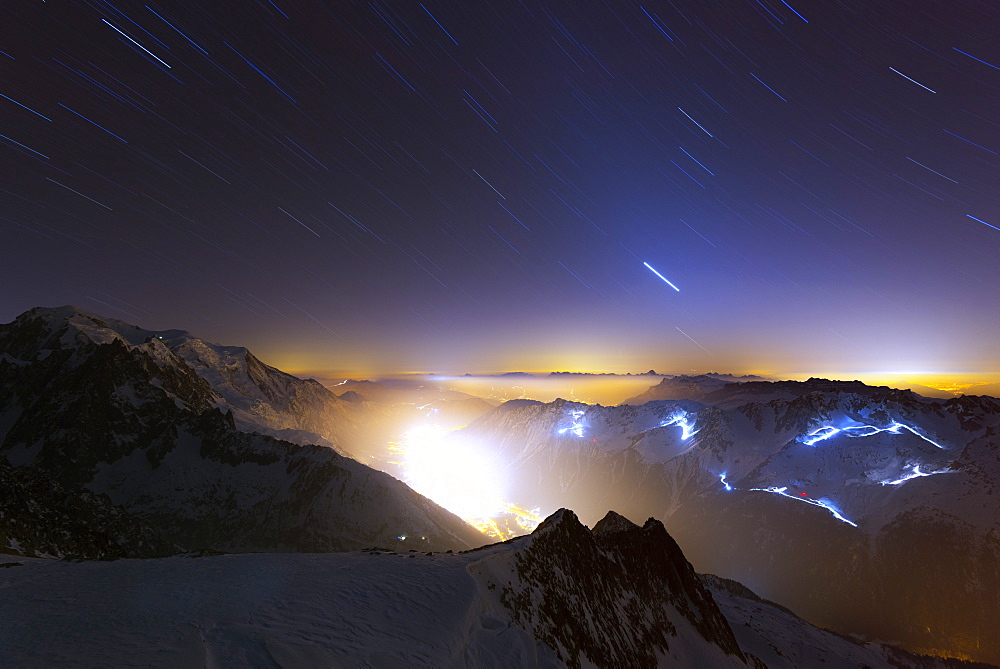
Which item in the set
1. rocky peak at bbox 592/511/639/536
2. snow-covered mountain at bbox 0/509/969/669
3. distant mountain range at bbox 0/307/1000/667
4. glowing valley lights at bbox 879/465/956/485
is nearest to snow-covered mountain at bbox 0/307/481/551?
distant mountain range at bbox 0/307/1000/667

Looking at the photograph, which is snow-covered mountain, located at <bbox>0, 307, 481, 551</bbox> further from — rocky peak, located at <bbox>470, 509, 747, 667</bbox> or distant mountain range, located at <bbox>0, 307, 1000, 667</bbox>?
rocky peak, located at <bbox>470, 509, 747, 667</bbox>

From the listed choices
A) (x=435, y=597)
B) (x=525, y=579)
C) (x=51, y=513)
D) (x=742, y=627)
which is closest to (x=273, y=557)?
(x=435, y=597)

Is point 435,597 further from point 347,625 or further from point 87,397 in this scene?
point 87,397

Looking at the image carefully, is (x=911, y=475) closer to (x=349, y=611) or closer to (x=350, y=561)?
(x=350, y=561)

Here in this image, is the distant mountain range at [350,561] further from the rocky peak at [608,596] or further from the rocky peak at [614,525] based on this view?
the rocky peak at [614,525]

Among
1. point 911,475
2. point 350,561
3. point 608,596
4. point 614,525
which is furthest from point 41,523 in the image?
point 911,475
